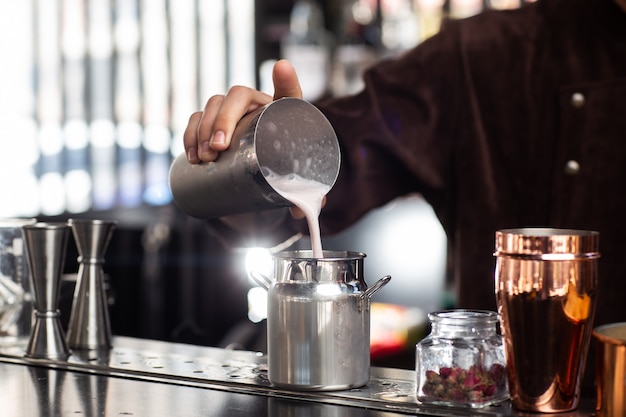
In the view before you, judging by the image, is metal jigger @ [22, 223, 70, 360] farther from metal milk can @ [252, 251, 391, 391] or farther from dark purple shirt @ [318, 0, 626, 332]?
dark purple shirt @ [318, 0, 626, 332]

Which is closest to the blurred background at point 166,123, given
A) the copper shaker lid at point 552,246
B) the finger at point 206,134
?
the finger at point 206,134

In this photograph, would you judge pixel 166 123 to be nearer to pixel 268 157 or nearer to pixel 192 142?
pixel 192 142

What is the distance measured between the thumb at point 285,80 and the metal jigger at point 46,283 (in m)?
0.38

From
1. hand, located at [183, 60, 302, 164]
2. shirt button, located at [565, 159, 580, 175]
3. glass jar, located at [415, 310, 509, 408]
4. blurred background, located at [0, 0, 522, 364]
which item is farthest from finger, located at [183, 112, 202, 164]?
blurred background, located at [0, 0, 522, 364]

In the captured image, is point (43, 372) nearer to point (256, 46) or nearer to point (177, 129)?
point (177, 129)

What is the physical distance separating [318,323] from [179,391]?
0.21 metres

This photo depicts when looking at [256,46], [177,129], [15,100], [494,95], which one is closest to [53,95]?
[15,100]

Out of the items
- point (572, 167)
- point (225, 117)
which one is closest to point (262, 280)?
point (225, 117)

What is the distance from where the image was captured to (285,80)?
4.58 feet

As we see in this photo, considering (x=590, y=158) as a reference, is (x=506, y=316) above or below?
below

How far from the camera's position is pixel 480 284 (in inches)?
72.6

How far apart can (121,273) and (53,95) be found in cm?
105

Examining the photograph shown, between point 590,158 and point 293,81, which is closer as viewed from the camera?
Result: point 293,81

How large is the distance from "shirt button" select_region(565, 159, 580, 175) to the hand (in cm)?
58
